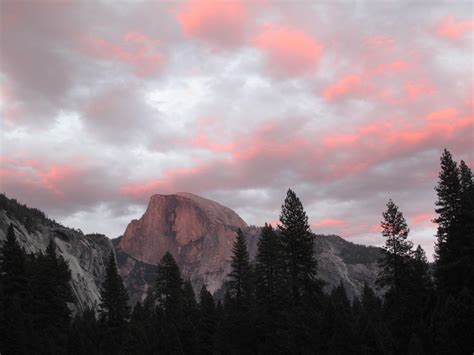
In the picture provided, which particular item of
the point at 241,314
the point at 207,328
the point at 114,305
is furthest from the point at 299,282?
the point at 114,305

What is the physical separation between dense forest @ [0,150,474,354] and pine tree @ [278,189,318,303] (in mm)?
93

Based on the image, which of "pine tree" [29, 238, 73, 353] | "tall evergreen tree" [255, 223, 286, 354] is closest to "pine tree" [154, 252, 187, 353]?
"pine tree" [29, 238, 73, 353]

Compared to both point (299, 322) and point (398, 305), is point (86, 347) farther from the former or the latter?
point (398, 305)

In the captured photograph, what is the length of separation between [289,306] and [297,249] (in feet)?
18.4

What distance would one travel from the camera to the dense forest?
3797 cm

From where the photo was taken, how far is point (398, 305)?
44.8m

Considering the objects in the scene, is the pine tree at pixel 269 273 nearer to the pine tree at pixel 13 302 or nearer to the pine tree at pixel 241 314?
the pine tree at pixel 241 314

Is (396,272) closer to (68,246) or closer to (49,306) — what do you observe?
(49,306)

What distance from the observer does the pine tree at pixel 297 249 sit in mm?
41875

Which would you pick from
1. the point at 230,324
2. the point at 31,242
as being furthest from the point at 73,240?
the point at 230,324

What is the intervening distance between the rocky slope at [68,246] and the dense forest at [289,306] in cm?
3143

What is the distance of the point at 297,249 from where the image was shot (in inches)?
1688

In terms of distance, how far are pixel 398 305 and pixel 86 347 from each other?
35173 mm

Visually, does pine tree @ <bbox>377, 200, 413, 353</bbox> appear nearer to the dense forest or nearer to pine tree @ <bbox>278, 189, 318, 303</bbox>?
the dense forest
